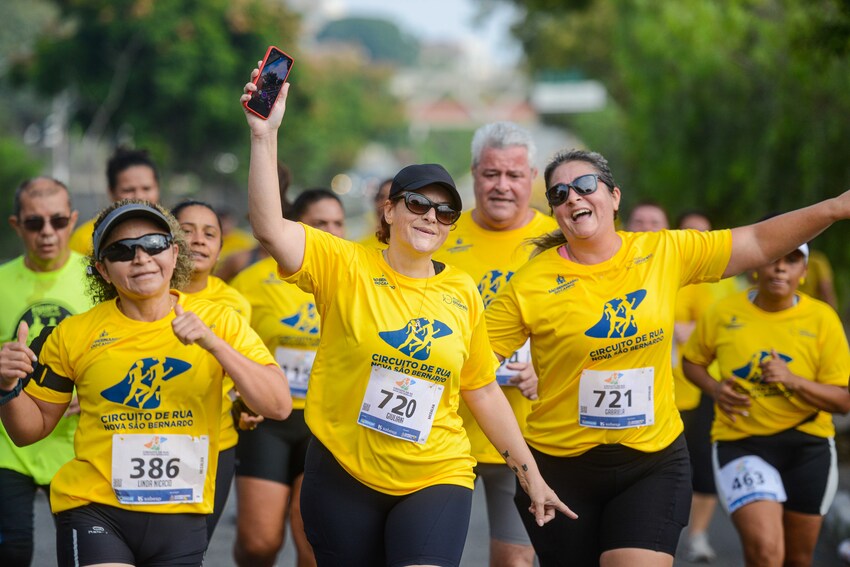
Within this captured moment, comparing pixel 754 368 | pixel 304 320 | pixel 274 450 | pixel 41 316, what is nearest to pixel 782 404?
pixel 754 368

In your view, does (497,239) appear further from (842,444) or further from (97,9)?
(97,9)

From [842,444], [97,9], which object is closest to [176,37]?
[97,9]

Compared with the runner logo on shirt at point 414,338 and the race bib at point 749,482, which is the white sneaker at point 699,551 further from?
the runner logo on shirt at point 414,338

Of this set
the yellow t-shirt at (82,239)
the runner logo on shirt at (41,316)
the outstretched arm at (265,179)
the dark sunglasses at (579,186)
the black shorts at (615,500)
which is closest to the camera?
the outstretched arm at (265,179)

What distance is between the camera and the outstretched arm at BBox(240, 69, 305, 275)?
172 inches

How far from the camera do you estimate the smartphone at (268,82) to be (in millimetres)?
4391

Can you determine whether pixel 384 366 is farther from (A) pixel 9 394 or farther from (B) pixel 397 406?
(A) pixel 9 394

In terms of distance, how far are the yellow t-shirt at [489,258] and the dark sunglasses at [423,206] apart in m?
1.40

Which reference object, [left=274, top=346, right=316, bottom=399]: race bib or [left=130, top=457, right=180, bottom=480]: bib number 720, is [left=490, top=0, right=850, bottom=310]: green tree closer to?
[left=274, top=346, right=316, bottom=399]: race bib

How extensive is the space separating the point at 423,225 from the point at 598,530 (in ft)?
4.84

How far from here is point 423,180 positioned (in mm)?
4680

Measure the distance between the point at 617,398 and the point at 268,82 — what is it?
5.98 ft

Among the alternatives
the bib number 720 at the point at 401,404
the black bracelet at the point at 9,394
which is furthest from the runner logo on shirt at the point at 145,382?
the bib number 720 at the point at 401,404

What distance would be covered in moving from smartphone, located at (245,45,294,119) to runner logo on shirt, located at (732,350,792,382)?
327 cm
